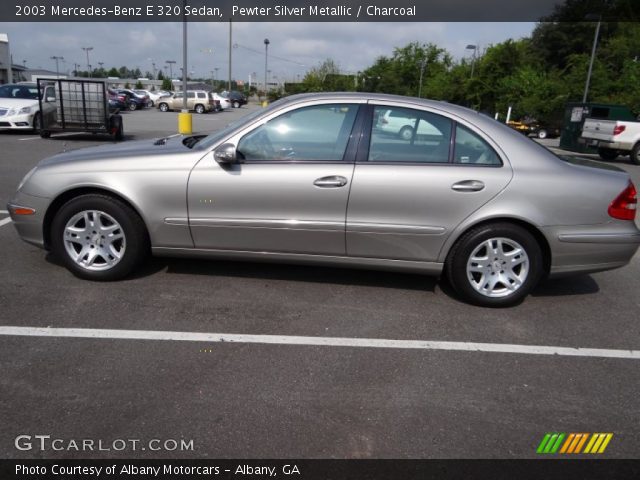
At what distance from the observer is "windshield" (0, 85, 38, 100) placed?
16.3m

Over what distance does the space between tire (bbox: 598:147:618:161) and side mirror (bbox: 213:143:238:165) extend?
16267 millimetres

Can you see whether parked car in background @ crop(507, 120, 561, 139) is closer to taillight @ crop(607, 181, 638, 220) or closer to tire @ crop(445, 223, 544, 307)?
taillight @ crop(607, 181, 638, 220)

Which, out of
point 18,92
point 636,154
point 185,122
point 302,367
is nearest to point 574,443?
point 302,367

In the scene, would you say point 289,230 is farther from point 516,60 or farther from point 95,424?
point 516,60

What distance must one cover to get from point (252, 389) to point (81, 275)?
2134 millimetres

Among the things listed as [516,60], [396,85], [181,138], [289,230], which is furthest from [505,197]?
[396,85]

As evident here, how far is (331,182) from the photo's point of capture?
12.8 feet

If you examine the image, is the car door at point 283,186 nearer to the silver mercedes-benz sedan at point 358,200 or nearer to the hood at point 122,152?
the silver mercedes-benz sedan at point 358,200

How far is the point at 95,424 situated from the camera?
2514 mm

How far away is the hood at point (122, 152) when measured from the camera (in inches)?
163

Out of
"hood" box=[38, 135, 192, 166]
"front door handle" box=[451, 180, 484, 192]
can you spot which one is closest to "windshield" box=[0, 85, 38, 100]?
"hood" box=[38, 135, 192, 166]

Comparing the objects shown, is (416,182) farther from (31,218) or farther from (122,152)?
(31,218)

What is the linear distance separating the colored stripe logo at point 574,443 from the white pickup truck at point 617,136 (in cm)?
1551

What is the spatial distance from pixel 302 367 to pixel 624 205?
278cm
